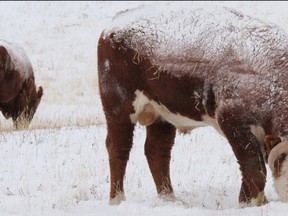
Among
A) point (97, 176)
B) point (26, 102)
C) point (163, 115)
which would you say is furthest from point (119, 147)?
point (26, 102)

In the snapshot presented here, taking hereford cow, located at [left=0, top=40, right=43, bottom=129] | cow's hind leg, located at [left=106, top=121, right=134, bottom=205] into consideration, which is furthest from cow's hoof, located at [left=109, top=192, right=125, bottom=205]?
hereford cow, located at [left=0, top=40, right=43, bottom=129]

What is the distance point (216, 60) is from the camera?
5.98m

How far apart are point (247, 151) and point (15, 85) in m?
9.43

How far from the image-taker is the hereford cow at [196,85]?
570 centimetres

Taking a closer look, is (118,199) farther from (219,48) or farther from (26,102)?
(26,102)

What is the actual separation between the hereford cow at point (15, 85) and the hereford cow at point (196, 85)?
6.96 m

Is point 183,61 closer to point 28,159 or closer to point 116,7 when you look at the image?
point 28,159

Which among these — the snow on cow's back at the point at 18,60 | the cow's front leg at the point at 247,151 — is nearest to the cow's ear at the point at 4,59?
the snow on cow's back at the point at 18,60

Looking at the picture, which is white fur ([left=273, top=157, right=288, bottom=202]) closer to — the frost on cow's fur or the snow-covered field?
the snow-covered field

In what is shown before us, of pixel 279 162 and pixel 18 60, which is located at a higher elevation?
pixel 279 162

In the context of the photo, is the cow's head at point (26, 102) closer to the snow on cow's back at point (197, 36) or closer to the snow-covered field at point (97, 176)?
the snow-covered field at point (97, 176)

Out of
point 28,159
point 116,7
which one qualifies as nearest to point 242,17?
point 28,159

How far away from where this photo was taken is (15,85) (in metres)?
14.4

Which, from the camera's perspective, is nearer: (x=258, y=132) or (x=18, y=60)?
(x=258, y=132)
